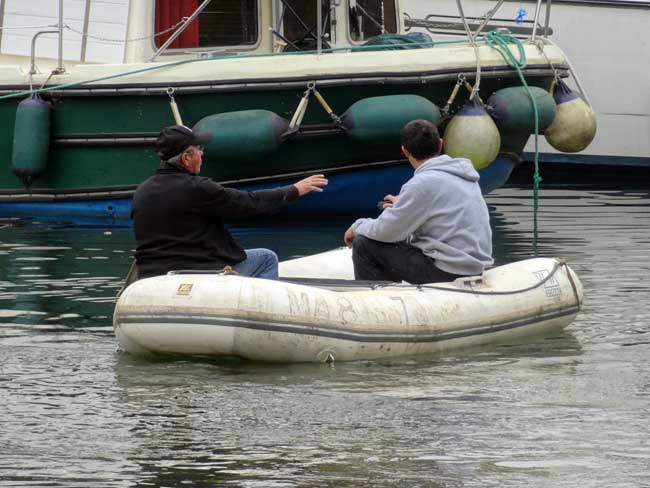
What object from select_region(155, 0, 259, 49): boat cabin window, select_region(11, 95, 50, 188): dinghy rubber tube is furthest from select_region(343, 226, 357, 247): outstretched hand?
select_region(155, 0, 259, 49): boat cabin window

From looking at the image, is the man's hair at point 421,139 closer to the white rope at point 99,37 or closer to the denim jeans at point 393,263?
the denim jeans at point 393,263

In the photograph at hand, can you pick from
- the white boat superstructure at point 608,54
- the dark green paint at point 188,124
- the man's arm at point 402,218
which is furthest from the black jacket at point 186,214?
the white boat superstructure at point 608,54

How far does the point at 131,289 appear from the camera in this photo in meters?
7.66

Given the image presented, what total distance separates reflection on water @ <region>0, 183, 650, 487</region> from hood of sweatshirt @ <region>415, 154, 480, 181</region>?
3.13 feet

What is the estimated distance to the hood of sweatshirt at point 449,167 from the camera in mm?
8203

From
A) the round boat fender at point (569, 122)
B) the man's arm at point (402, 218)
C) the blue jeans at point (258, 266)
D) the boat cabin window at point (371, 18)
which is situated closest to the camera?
the man's arm at point (402, 218)

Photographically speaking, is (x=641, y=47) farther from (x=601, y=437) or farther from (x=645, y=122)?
(x=601, y=437)

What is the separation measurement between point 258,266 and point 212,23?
5.88m

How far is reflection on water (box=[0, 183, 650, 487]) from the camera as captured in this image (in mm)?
5613

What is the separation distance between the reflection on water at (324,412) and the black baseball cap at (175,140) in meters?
1.09

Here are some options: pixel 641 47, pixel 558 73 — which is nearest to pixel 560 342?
pixel 558 73

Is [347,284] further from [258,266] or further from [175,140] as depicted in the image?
[175,140]

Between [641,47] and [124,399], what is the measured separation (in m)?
13.3

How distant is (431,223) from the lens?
822 centimetres
